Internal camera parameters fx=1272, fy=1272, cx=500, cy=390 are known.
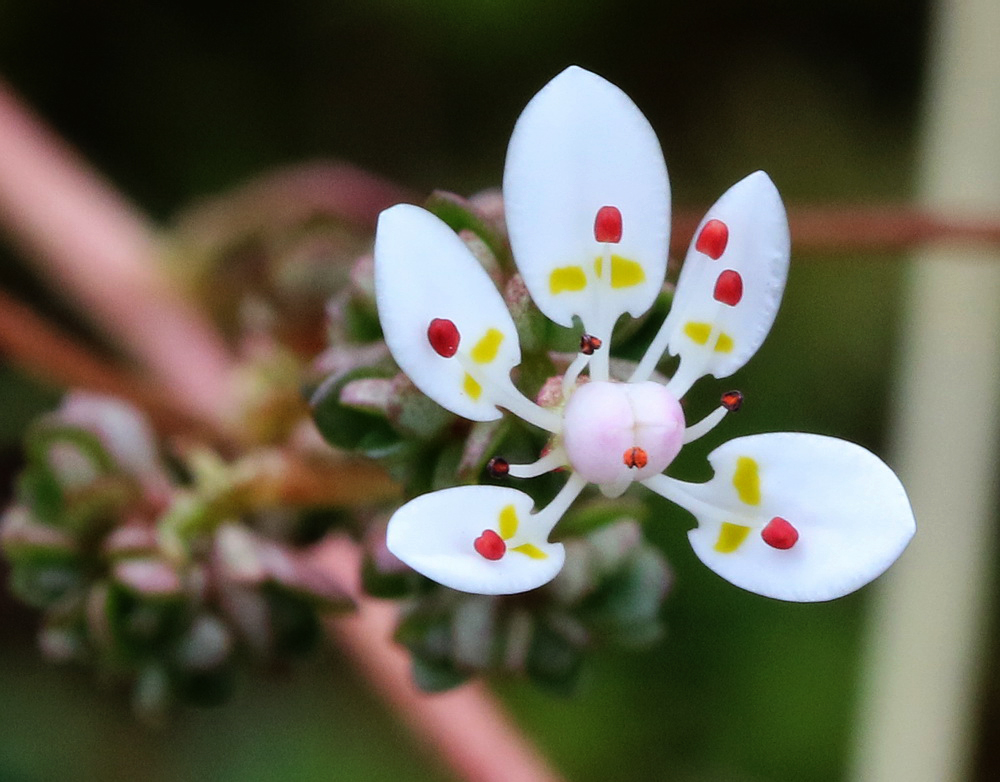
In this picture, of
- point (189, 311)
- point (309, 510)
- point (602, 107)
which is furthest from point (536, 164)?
point (189, 311)

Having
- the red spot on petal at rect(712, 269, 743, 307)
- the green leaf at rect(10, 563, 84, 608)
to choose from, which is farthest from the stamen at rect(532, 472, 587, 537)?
the green leaf at rect(10, 563, 84, 608)

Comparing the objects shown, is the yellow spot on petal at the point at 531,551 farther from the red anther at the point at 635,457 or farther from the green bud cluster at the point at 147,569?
the green bud cluster at the point at 147,569

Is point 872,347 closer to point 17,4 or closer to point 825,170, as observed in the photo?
point 825,170

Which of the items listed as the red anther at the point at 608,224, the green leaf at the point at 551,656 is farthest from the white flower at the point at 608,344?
the green leaf at the point at 551,656

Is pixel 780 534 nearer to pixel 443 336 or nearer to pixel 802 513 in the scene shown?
pixel 802 513

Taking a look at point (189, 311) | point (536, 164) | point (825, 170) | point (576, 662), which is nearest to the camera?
point (536, 164)
